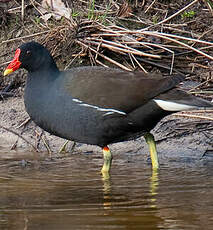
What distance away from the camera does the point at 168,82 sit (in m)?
5.87

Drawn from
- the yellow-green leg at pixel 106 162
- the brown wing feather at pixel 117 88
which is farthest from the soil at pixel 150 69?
the brown wing feather at pixel 117 88

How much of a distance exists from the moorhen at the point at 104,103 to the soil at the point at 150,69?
911mm

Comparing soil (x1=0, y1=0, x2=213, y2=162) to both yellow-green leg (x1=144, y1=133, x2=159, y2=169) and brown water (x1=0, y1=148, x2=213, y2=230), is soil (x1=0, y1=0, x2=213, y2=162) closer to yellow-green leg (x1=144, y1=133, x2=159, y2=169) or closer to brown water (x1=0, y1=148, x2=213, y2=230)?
brown water (x1=0, y1=148, x2=213, y2=230)

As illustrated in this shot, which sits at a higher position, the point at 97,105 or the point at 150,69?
the point at 97,105

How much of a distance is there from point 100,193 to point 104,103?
96cm

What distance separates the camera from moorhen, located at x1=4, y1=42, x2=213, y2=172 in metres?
5.81

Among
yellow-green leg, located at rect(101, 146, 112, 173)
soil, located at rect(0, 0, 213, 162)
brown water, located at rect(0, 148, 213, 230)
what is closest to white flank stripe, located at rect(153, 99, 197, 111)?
brown water, located at rect(0, 148, 213, 230)

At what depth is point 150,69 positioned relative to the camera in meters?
8.02

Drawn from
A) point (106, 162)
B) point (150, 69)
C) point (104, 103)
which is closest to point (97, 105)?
point (104, 103)

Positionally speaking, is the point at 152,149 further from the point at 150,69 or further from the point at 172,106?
the point at 150,69

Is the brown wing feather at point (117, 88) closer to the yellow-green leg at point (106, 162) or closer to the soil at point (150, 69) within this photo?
the yellow-green leg at point (106, 162)

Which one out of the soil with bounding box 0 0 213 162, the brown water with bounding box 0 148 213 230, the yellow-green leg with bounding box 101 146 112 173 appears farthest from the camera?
the soil with bounding box 0 0 213 162

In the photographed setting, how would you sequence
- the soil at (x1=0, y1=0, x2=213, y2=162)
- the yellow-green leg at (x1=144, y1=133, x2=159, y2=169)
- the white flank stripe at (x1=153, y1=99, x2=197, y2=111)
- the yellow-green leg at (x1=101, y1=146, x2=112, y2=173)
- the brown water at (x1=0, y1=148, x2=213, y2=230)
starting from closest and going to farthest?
the brown water at (x1=0, y1=148, x2=213, y2=230), the white flank stripe at (x1=153, y1=99, x2=197, y2=111), the yellow-green leg at (x1=101, y1=146, x2=112, y2=173), the yellow-green leg at (x1=144, y1=133, x2=159, y2=169), the soil at (x1=0, y1=0, x2=213, y2=162)

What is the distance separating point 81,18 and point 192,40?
4.72 ft
